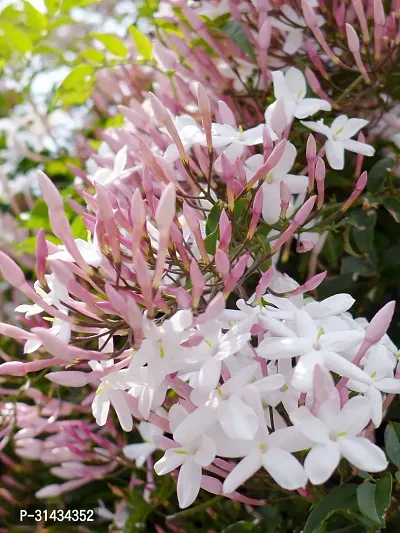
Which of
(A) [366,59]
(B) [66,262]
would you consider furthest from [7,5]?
(B) [66,262]

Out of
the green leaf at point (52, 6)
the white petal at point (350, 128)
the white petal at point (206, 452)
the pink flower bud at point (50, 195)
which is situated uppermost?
the green leaf at point (52, 6)

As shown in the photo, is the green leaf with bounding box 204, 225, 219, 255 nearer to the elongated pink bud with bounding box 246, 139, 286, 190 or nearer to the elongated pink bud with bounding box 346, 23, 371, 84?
the elongated pink bud with bounding box 246, 139, 286, 190

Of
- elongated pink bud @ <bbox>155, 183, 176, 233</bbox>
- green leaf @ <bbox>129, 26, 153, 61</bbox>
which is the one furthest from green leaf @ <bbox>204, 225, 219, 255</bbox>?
green leaf @ <bbox>129, 26, 153, 61</bbox>

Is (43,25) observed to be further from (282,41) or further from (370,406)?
(370,406)

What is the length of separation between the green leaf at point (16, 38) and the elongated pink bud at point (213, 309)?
2.72ft

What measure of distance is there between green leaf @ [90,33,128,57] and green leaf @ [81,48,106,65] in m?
0.02

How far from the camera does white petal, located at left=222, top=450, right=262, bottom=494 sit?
454 millimetres

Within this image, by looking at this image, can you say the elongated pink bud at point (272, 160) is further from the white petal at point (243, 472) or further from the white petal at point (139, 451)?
the white petal at point (139, 451)

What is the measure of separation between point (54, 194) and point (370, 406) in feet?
1.01

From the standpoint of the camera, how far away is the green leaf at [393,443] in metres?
0.54

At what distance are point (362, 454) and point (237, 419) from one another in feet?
0.31

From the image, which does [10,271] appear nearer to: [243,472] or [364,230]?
[243,472]

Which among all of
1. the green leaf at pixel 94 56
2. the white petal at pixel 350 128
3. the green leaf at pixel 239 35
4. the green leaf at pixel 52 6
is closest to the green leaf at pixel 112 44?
the green leaf at pixel 94 56

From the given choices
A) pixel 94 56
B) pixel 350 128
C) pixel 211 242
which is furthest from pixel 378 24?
pixel 94 56
